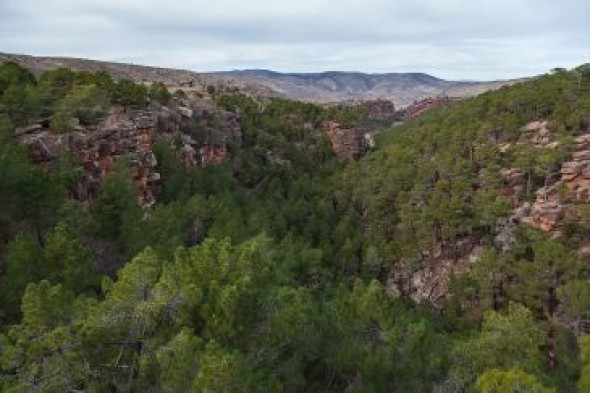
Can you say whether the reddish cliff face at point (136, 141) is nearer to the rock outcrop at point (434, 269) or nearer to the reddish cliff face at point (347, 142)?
the reddish cliff face at point (347, 142)

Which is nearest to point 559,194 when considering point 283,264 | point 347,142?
point 283,264

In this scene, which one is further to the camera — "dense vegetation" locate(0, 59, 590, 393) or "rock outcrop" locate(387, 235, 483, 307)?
"rock outcrop" locate(387, 235, 483, 307)

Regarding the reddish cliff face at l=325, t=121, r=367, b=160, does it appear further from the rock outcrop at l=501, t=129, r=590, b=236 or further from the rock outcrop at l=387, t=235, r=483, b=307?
the rock outcrop at l=501, t=129, r=590, b=236

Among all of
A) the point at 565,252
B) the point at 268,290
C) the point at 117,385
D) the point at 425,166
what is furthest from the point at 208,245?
the point at 425,166

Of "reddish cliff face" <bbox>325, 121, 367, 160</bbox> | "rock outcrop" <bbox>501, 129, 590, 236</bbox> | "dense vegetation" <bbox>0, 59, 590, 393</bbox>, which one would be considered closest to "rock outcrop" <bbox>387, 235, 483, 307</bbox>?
"dense vegetation" <bbox>0, 59, 590, 393</bbox>

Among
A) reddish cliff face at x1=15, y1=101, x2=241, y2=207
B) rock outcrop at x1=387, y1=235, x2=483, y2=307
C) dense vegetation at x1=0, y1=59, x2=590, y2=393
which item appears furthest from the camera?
rock outcrop at x1=387, y1=235, x2=483, y2=307

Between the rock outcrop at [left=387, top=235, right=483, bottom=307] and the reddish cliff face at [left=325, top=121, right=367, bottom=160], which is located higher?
the reddish cliff face at [left=325, top=121, right=367, bottom=160]

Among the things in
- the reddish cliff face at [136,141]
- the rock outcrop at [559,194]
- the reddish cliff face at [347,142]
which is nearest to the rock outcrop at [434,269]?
the rock outcrop at [559,194]
